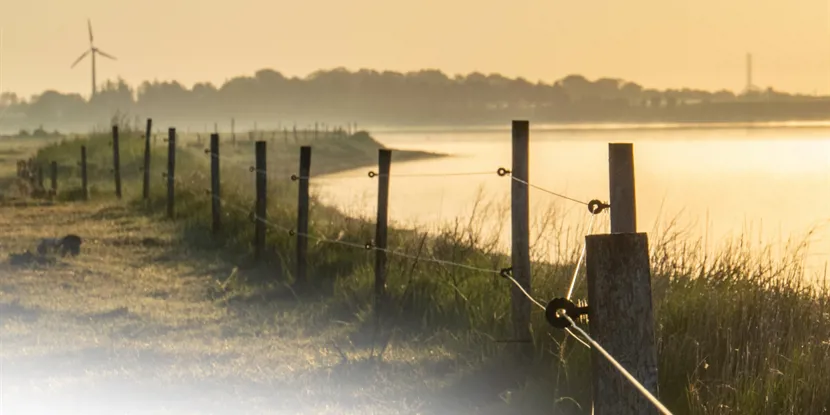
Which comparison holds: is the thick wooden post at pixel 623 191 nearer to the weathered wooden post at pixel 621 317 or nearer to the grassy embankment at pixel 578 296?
the grassy embankment at pixel 578 296

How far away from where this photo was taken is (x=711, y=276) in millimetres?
7965

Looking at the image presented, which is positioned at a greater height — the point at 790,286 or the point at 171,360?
the point at 790,286

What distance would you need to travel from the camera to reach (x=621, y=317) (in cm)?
328

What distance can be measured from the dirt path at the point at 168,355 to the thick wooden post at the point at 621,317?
9.43 ft

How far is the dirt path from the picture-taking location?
247 inches

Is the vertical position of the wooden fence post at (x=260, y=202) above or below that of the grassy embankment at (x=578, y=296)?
above

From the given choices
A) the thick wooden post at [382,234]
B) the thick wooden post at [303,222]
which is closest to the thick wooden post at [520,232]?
the thick wooden post at [382,234]

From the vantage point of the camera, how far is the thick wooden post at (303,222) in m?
10.0

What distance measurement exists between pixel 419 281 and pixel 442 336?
90cm

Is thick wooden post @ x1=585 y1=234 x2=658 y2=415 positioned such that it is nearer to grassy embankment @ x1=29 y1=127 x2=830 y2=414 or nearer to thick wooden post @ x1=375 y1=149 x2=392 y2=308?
grassy embankment @ x1=29 y1=127 x2=830 y2=414

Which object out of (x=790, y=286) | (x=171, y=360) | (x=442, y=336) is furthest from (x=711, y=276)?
(x=171, y=360)

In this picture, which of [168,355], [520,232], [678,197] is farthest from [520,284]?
[678,197]

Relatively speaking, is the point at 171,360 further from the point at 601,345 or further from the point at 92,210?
the point at 92,210

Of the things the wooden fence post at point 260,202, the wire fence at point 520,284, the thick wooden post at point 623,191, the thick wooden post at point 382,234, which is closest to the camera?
the wire fence at point 520,284
